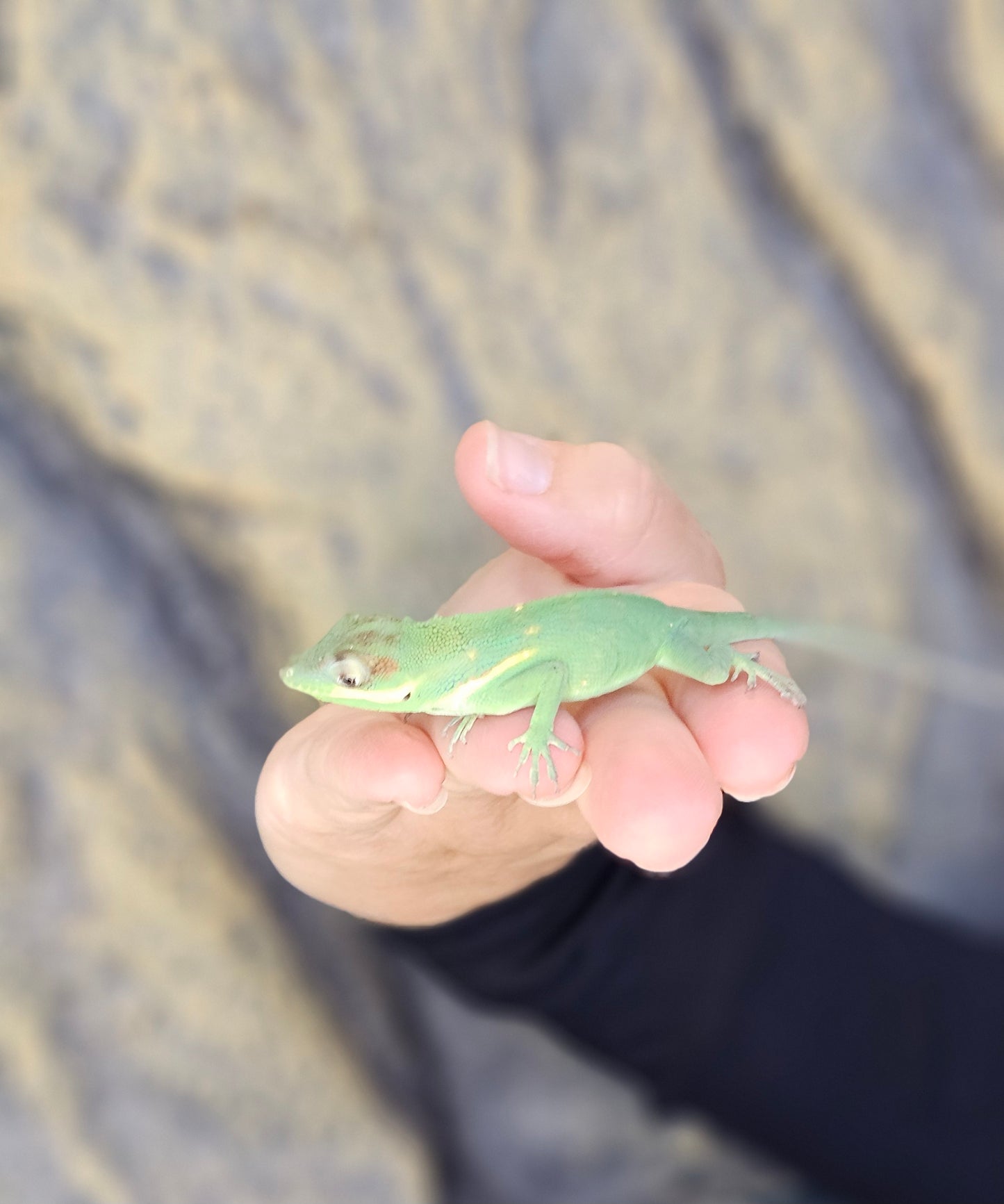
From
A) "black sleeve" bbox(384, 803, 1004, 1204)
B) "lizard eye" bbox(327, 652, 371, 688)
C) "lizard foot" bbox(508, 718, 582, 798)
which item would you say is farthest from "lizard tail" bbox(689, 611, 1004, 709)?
Result: "lizard eye" bbox(327, 652, 371, 688)

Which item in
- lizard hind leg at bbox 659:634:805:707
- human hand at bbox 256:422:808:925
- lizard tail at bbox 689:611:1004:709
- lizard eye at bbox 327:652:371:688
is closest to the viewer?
human hand at bbox 256:422:808:925

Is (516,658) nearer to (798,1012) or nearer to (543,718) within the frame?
(543,718)

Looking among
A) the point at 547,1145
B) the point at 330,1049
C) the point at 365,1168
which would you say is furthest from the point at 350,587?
the point at 547,1145

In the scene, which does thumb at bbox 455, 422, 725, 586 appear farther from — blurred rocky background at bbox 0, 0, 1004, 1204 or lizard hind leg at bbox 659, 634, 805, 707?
blurred rocky background at bbox 0, 0, 1004, 1204

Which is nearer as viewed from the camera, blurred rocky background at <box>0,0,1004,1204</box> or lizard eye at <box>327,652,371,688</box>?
lizard eye at <box>327,652,371,688</box>

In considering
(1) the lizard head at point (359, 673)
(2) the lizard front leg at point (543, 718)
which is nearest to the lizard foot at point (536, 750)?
(2) the lizard front leg at point (543, 718)

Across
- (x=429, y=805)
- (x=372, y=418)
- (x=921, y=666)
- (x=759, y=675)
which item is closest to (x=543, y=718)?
(x=429, y=805)

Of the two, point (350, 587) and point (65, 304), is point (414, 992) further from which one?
point (65, 304)
